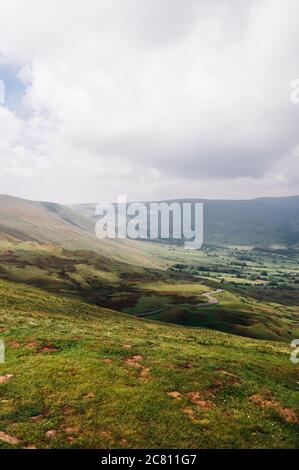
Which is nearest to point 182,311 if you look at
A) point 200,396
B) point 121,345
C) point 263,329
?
point 263,329

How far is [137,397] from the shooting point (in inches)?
977

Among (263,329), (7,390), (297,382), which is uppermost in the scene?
(7,390)

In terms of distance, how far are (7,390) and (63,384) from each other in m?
4.09

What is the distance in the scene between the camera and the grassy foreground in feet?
67.8

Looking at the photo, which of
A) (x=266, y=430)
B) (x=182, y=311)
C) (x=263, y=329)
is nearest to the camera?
(x=266, y=430)

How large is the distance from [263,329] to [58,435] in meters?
109

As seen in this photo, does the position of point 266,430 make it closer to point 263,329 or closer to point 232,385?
point 232,385

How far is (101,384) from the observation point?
26781mm

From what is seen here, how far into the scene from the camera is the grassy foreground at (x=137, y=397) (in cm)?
2066

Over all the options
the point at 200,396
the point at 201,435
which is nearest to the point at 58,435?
the point at 201,435
